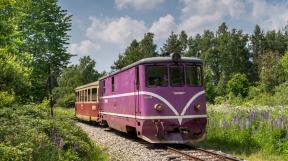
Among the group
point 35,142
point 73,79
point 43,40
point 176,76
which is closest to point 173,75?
point 176,76

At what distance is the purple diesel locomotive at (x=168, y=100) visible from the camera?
13.7m

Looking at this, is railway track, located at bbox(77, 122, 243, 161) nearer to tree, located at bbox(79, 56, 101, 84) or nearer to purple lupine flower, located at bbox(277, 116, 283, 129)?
purple lupine flower, located at bbox(277, 116, 283, 129)

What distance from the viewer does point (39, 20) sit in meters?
27.6

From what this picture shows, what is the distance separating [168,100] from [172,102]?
0.15 metres

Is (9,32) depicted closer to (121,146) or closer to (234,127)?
(121,146)

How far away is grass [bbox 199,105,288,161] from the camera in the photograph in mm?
11984

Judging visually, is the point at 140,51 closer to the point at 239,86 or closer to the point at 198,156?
the point at 239,86

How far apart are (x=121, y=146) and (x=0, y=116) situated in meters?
4.83

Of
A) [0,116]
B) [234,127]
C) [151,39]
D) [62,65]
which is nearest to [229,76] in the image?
[151,39]

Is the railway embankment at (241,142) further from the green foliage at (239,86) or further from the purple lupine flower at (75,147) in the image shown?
the green foliage at (239,86)

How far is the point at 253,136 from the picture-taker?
527 inches

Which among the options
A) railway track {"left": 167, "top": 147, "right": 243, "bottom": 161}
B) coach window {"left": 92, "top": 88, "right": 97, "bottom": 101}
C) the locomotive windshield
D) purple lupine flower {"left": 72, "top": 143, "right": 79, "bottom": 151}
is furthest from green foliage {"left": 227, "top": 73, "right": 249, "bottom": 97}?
purple lupine flower {"left": 72, "top": 143, "right": 79, "bottom": 151}

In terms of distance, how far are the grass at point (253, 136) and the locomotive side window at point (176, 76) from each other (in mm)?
2358

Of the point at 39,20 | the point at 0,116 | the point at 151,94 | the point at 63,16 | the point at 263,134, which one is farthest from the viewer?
the point at 63,16
